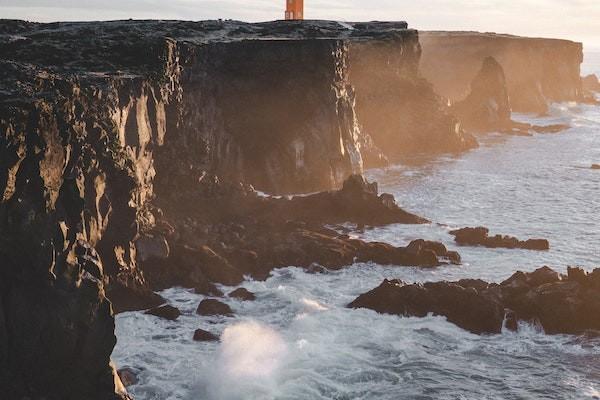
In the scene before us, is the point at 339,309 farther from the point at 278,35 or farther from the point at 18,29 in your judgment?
the point at 18,29

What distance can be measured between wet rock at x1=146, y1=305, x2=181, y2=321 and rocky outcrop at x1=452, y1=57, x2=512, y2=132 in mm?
78219

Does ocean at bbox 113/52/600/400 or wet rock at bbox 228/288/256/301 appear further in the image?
wet rock at bbox 228/288/256/301

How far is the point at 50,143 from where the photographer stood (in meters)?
25.5

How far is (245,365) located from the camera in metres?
29.5

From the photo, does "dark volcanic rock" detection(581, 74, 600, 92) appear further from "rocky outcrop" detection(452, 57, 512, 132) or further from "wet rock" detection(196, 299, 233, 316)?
"wet rock" detection(196, 299, 233, 316)

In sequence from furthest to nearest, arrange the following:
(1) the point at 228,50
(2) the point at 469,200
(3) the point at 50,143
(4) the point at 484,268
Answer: (2) the point at 469,200, (1) the point at 228,50, (4) the point at 484,268, (3) the point at 50,143

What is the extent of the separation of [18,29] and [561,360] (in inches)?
1863

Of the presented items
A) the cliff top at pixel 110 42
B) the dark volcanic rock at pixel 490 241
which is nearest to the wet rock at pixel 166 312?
the cliff top at pixel 110 42

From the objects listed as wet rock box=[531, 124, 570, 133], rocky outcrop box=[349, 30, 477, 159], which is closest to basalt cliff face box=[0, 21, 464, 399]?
rocky outcrop box=[349, 30, 477, 159]

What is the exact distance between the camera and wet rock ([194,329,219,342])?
32.2 m

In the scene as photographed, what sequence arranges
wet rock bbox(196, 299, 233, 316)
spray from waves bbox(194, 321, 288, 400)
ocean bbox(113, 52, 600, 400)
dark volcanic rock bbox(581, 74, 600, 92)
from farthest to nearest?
dark volcanic rock bbox(581, 74, 600, 92)
wet rock bbox(196, 299, 233, 316)
ocean bbox(113, 52, 600, 400)
spray from waves bbox(194, 321, 288, 400)

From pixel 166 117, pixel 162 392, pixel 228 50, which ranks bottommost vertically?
pixel 162 392

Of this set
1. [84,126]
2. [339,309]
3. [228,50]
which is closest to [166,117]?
[228,50]

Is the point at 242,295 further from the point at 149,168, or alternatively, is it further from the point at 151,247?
the point at 149,168
